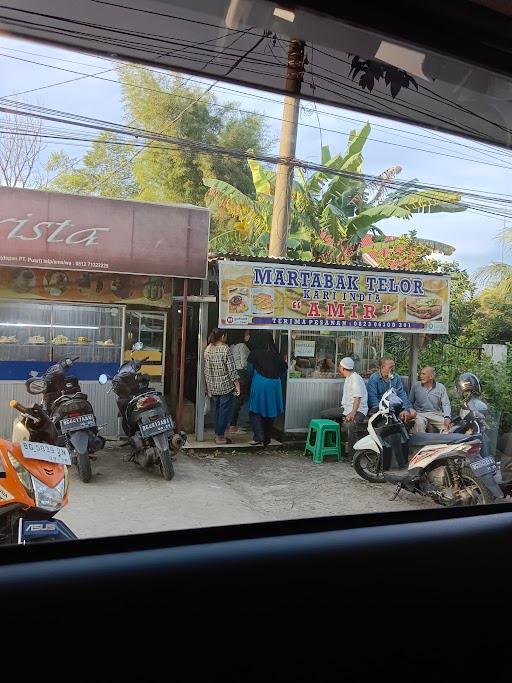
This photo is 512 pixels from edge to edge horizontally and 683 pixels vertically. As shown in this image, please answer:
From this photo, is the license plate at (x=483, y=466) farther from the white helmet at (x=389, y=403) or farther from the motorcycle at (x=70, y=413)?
the motorcycle at (x=70, y=413)

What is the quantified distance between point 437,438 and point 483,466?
0.36 metres

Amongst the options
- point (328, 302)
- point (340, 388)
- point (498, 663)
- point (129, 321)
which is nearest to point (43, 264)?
point (129, 321)

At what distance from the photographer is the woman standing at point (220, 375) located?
4.75m

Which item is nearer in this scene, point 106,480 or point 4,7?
point 4,7

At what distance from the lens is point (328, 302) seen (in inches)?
192

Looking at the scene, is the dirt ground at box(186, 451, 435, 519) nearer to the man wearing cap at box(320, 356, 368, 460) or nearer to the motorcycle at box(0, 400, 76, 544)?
the man wearing cap at box(320, 356, 368, 460)

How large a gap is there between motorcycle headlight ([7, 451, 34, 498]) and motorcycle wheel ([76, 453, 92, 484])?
1286 mm

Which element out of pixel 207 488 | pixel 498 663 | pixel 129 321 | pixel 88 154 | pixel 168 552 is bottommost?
pixel 207 488

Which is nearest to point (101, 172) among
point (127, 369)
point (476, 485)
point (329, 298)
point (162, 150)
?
point (162, 150)

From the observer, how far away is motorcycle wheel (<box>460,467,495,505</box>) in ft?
10.5

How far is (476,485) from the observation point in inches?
129

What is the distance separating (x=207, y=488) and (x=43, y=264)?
5.94 feet

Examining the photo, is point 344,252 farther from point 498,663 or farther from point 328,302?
point 498,663

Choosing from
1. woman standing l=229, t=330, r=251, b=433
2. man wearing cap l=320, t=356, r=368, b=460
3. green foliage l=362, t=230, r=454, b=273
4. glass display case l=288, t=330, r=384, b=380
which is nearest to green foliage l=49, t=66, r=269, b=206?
woman standing l=229, t=330, r=251, b=433
